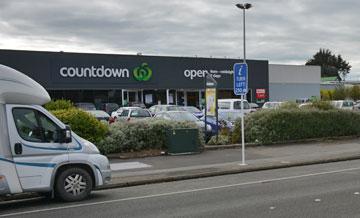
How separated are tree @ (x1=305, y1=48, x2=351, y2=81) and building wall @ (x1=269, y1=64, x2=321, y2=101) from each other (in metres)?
69.9

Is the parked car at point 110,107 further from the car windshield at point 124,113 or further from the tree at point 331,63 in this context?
the tree at point 331,63

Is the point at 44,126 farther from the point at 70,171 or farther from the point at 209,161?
the point at 209,161

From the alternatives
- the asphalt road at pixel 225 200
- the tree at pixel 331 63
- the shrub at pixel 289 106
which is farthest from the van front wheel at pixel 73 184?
the tree at pixel 331 63

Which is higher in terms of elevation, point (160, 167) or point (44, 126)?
point (44, 126)

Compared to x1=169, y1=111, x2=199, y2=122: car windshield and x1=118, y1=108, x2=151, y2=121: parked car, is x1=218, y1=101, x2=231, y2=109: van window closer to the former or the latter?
x1=118, y1=108, x2=151, y2=121: parked car

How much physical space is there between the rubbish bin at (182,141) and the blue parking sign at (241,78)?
2.85 metres

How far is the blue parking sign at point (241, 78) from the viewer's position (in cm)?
1587

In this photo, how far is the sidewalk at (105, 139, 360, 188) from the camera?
13594 mm

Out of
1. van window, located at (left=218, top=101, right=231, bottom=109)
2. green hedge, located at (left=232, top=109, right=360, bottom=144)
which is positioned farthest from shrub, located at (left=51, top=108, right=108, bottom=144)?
van window, located at (left=218, top=101, right=231, bottom=109)

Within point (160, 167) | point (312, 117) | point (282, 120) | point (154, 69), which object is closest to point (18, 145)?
point (160, 167)

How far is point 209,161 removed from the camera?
16.6 m

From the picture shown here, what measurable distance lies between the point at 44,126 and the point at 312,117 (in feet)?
48.3

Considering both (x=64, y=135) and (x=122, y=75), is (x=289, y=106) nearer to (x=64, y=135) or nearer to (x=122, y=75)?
(x=64, y=135)

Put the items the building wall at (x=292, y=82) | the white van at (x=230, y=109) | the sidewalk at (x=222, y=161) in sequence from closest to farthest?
the sidewalk at (x=222, y=161) → the white van at (x=230, y=109) → the building wall at (x=292, y=82)
